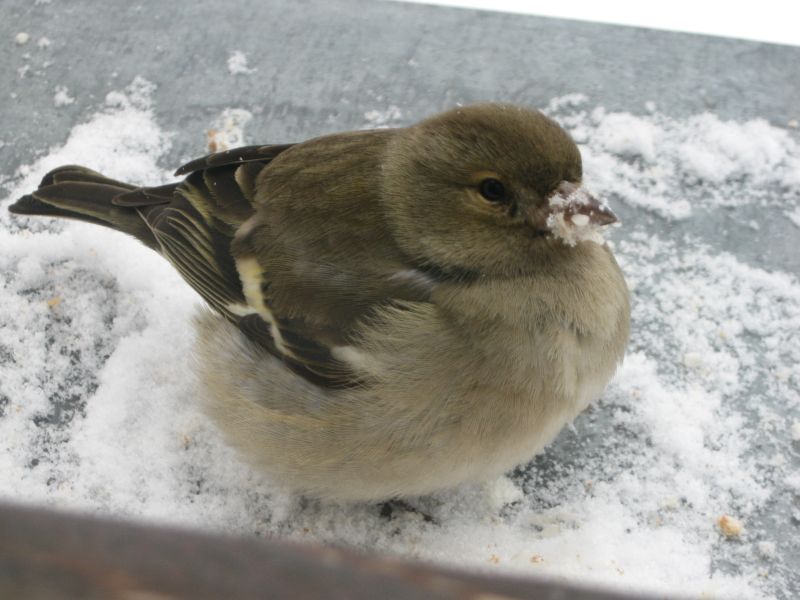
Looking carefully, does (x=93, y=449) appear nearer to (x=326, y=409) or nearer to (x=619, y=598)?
(x=326, y=409)

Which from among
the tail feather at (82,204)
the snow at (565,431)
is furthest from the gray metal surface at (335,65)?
the tail feather at (82,204)

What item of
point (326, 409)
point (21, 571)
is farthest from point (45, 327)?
point (21, 571)

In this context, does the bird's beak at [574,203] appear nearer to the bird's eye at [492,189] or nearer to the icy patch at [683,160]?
the bird's eye at [492,189]

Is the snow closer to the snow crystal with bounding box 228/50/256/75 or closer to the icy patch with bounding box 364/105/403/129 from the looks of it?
the snow crystal with bounding box 228/50/256/75

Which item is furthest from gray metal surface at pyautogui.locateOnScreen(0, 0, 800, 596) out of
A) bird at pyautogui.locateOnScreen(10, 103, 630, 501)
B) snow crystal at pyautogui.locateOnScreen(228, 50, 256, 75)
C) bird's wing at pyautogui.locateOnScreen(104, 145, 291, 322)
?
bird at pyautogui.locateOnScreen(10, 103, 630, 501)

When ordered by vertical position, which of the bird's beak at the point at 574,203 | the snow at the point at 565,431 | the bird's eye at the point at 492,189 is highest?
the bird's beak at the point at 574,203
